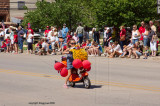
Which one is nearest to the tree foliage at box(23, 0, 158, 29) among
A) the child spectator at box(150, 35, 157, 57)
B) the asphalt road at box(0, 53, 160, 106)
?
the child spectator at box(150, 35, 157, 57)

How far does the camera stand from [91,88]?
1304 centimetres

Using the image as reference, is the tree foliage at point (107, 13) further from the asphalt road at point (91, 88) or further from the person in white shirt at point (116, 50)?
the asphalt road at point (91, 88)

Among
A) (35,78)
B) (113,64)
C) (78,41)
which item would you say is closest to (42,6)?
(78,41)

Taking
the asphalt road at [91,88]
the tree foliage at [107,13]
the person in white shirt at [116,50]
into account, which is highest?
the tree foliage at [107,13]

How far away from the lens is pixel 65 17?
4844cm

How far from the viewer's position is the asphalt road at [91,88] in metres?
10.7

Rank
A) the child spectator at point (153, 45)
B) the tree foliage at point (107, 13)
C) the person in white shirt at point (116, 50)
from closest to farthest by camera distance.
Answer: the child spectator at point (153, 45) → the person in white shirt at point (116, 50) → the tree foliage at point (107, 13)

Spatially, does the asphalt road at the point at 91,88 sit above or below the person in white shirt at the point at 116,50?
below

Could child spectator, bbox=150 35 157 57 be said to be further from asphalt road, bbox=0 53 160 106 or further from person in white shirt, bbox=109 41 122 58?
asphalt road, bbox=0 53 160 106

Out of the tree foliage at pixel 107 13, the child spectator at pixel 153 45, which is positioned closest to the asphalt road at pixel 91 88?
the child spectator at pixel 153 45

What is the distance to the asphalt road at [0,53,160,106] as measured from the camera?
10730 mm

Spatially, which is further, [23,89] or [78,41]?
[78,41]

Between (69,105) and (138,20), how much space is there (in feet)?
126

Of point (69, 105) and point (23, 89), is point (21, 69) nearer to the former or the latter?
point (23, 89)
